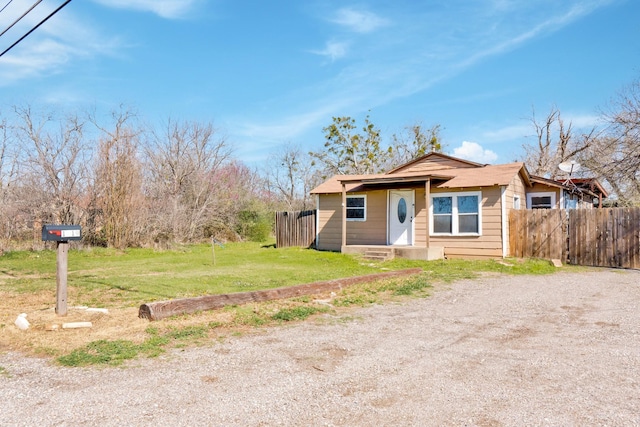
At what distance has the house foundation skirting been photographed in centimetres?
1479

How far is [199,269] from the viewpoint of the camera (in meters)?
12.1

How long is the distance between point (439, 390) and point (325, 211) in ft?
49.5

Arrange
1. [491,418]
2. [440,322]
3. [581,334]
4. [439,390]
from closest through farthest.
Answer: [491,418], [439,390], [581,334], [440,322]

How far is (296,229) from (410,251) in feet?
20.2

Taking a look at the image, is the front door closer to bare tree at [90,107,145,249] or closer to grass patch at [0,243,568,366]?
grass patch at [0,243,568,366]

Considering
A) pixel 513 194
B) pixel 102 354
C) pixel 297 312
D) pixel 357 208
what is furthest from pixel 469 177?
pixel 102 354

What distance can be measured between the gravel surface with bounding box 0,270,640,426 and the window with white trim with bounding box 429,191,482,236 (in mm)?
8853

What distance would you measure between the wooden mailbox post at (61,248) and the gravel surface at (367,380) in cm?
160

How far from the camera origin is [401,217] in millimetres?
16625

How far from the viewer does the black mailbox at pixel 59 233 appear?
19.6 feet

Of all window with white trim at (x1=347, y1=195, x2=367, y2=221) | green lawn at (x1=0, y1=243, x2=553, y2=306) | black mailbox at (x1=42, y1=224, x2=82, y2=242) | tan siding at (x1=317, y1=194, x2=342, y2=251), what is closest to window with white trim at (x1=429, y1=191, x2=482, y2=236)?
green lawn at (x1=0, y1=243, x2=553, y2=306)

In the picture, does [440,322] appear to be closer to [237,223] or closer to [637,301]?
[637,301]

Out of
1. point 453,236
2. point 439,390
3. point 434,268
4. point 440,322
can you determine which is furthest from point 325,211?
point 439,390

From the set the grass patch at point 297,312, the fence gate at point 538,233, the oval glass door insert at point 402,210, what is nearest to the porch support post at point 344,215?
the oval glass door insert at point 402,210
